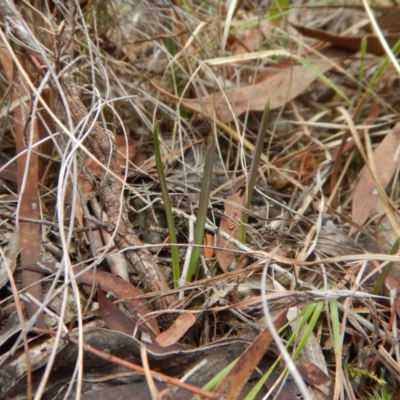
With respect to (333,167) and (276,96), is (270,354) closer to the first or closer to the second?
(333,167)

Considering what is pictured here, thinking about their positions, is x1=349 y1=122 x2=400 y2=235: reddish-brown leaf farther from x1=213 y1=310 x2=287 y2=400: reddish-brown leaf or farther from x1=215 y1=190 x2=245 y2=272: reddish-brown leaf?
x1=213 y1=310 x2=287 y2=400: reddish-brown leaf

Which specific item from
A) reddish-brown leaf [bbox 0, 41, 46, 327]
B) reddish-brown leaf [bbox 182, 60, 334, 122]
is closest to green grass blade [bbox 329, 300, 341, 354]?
reddish-brown leaf [bbox 0, 41, 46, 327]

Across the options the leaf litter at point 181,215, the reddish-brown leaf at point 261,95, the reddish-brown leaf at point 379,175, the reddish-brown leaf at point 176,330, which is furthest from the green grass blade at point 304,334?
the reddish-brown leaf at point 261,95

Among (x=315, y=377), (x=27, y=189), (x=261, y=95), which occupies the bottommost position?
(x=315, y=377)

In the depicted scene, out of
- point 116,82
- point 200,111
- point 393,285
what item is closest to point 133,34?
point 116,82

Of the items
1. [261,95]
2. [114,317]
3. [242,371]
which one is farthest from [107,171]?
[261,95]

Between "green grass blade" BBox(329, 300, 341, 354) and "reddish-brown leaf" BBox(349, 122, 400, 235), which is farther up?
"reddish-brown leaf" BBox(349, 122, 400, 235)

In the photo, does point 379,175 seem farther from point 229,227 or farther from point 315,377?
point 315,377

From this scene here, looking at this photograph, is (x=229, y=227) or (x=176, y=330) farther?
(x=229, y=227)
